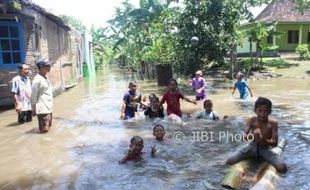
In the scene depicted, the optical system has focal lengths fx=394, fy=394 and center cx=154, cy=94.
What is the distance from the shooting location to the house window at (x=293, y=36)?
36562mm

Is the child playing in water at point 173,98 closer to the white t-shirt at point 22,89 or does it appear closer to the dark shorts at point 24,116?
the white t-shirt at point 22,89

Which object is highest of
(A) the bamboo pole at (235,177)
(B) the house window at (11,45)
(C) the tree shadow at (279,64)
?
(B) the house window at (11,45)

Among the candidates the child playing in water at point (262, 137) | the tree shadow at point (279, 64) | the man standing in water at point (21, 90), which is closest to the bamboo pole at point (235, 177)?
the child playing in water at point (262, 137)

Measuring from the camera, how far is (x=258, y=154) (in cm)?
637

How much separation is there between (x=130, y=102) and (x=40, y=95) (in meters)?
2.50

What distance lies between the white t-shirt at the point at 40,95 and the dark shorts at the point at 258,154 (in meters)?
4.92

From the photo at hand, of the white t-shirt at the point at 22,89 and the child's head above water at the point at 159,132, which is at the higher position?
the white t-shirt at the point at 22,89

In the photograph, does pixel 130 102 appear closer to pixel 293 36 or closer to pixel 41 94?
pixel 41 94

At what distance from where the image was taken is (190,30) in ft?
65.7

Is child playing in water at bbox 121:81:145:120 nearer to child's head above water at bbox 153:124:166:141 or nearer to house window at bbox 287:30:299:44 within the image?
child's head above water at bbox 153:124:166:141

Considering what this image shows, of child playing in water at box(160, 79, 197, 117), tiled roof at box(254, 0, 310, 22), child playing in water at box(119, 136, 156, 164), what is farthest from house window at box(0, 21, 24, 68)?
tiled roof at box(254, 0, 310, 22)

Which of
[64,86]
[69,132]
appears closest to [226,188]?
[69,132]

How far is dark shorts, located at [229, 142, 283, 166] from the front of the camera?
6.21 m

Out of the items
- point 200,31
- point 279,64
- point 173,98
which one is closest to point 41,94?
point 173,98
